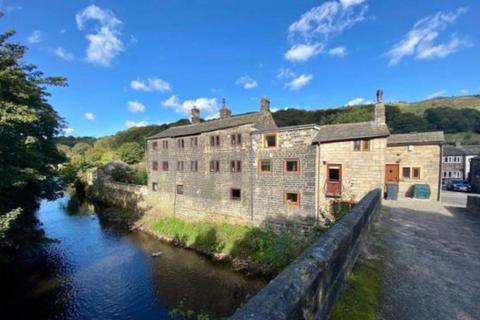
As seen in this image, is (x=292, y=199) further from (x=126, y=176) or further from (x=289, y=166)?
(x=126, y=176)

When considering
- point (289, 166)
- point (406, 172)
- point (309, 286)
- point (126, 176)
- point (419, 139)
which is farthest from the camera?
point (126, 176)

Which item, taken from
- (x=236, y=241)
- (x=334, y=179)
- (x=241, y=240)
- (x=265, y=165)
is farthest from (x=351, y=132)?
(x=236, y=241)

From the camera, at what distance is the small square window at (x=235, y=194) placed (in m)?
20.4

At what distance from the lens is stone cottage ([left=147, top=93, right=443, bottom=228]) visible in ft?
52.5

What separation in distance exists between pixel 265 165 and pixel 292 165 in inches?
84.8

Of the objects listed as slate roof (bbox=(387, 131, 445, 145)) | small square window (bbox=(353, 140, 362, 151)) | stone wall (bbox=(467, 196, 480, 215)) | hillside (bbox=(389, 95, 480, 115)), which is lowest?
stone wall (bbox=(467, 196, 480, 215))

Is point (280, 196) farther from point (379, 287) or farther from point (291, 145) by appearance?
point (379, 287)

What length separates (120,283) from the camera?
14.7 m

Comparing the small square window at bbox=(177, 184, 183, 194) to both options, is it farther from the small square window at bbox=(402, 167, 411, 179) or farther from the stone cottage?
the small square window at bbox=(402, 167, 411, 179)

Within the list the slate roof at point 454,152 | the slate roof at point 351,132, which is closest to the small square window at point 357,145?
the slate roof at point 351,132

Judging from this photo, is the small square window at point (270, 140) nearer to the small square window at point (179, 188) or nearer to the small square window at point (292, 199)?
the small square window at point (292, 199)

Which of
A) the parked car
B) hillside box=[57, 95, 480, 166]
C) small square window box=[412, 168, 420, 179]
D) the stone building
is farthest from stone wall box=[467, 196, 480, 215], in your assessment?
the stone building

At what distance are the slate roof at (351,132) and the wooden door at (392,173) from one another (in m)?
5.19

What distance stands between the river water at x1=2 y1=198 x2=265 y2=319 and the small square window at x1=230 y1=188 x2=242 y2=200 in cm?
535
